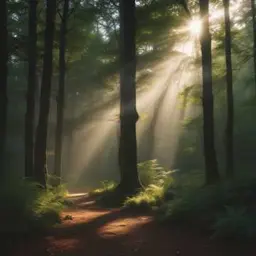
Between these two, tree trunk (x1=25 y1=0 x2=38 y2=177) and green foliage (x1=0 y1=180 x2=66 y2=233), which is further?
tree trunk (x1=25 y1=0 x2=38 y2=177)

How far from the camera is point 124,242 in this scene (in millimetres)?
8367

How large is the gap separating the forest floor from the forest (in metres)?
0.02

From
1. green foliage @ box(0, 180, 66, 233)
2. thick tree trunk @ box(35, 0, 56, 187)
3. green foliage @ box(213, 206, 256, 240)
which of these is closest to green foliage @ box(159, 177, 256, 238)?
green foliage @ box(213, 206, 256, 240)

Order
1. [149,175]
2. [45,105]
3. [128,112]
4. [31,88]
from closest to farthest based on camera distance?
[45,105], [128,112], [31,88], [149,175]

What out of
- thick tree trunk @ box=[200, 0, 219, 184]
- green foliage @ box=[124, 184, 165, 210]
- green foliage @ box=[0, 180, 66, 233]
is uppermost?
thick tree trunk @ box=[200, 0, 219, 184]

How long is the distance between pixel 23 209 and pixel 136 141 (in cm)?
760

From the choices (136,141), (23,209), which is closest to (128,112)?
(136,141)

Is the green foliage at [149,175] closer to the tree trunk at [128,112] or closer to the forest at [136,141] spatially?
the forest at [136,141]

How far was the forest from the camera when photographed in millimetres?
8219

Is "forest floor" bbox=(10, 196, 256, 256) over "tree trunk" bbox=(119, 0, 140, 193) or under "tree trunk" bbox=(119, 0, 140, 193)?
under

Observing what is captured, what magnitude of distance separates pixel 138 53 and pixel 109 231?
20.3 metres

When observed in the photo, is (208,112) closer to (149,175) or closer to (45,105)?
(45,105)

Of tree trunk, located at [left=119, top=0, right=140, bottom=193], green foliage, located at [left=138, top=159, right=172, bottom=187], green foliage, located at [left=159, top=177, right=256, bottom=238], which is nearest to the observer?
green foliage, located at [left=159, top=177, right=256, bottom=238]

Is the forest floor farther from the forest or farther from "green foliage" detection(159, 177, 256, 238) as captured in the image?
"green foliage" detection(159, 177, 256, 238)
